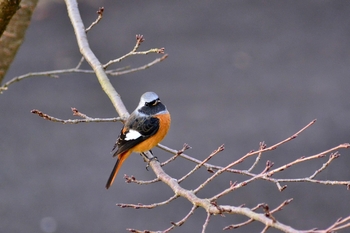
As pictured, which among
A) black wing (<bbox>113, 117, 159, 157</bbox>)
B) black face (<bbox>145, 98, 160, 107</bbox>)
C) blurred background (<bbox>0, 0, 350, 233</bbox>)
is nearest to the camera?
black wing (<bbox>113, 117, 159, 157</bbox>)

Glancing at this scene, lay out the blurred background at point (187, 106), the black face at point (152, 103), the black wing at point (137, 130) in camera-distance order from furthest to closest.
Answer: the blurred background at point (187, 106) → the black face at point (152, 103) → the black wing at point (137, 130)

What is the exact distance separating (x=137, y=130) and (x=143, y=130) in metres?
0.06

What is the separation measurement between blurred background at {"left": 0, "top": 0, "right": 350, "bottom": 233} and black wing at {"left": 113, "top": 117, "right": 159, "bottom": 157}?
323 centimetres

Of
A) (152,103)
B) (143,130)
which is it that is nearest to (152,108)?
(152,103)

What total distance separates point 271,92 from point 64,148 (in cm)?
423

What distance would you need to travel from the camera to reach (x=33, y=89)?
10.4 meters

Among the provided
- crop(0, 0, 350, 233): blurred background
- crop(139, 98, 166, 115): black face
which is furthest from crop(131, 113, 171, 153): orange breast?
crop(0, 0, 350, 233): blurred background

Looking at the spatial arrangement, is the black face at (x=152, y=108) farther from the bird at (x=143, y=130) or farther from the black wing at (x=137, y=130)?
the black wing at (x=137, y=130)

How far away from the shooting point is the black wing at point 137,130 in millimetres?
4307

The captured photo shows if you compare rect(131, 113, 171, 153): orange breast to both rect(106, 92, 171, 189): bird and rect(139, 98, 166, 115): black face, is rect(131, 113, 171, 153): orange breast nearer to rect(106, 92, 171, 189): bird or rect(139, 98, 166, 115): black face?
rect(106, 92, 171, 189): bird

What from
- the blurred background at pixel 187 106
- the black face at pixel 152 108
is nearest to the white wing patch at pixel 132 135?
the black face at pixel 152 108

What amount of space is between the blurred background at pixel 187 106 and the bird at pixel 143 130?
3167 mm

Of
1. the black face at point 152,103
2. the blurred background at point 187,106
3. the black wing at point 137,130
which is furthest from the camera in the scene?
the blurred background at point 187,106

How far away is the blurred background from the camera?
7660 mm
